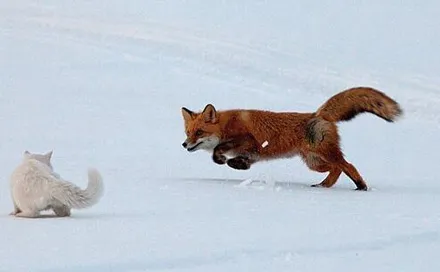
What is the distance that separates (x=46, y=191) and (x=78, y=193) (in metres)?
0.23

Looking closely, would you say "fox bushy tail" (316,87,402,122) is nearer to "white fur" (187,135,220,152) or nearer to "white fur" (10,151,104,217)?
"white fur" (187,135,220,152)

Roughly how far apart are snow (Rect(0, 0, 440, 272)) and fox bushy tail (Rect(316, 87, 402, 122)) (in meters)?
0.72

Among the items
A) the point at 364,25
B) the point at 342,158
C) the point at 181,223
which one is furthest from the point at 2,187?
the point at 364,25

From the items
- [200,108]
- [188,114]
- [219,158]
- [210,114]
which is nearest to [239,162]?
[219,158]

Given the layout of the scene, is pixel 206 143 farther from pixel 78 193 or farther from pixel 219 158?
pixel 78 193

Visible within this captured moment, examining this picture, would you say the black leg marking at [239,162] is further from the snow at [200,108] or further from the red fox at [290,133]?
the snow at [200,108]

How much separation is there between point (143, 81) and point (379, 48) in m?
7.61

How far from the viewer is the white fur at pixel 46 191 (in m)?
6.57

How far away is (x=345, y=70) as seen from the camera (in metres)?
19.8

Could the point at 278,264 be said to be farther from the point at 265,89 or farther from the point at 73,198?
the point at 265,89

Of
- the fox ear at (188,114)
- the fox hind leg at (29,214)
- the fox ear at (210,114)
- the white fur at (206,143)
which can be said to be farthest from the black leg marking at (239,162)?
the fox hind leg at (29,214)

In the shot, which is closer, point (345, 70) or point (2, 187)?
point (2, 187)

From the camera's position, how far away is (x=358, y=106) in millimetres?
9414

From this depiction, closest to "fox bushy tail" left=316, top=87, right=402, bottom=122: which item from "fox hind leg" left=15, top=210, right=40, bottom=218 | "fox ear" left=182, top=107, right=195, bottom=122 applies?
"fox ear" left=182, top=107, right=195, bottom=122
